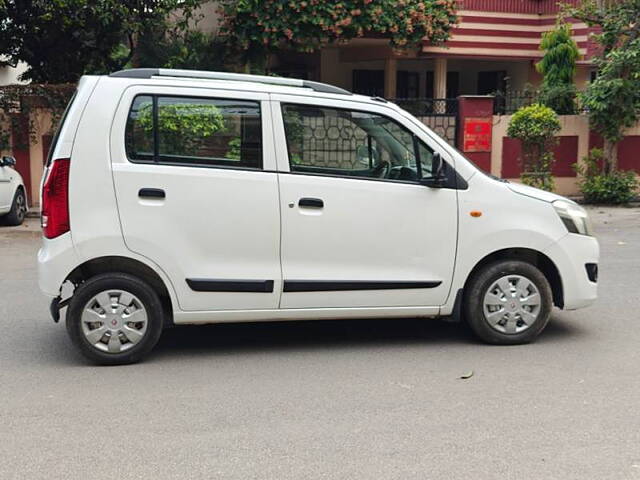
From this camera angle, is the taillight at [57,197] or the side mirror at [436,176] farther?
the side mirror at [436,176]

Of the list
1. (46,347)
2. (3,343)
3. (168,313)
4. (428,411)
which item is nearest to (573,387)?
(428,411)

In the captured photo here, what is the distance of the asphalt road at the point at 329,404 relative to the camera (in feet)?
13.4

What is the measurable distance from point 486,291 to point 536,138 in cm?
1059

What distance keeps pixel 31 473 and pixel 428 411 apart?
2215 mm

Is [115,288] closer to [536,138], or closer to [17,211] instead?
[17,211]

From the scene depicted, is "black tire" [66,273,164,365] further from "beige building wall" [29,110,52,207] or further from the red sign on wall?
the red sign on wall

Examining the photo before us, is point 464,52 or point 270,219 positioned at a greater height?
point 464,52

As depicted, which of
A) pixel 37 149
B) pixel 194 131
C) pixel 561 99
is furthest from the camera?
pixel 561 99

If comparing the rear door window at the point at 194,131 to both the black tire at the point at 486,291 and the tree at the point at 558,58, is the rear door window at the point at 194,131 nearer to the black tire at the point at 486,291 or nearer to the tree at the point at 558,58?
the black tire at the point at 486,291

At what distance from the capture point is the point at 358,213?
5793 millimetres

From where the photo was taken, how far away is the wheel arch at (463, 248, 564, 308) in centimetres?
610

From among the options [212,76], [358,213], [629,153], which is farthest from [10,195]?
[629,153]

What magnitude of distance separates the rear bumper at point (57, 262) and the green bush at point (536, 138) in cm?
1196

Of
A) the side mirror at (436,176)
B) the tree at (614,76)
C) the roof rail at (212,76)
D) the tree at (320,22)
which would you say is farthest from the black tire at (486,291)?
the tree at (320,22)
